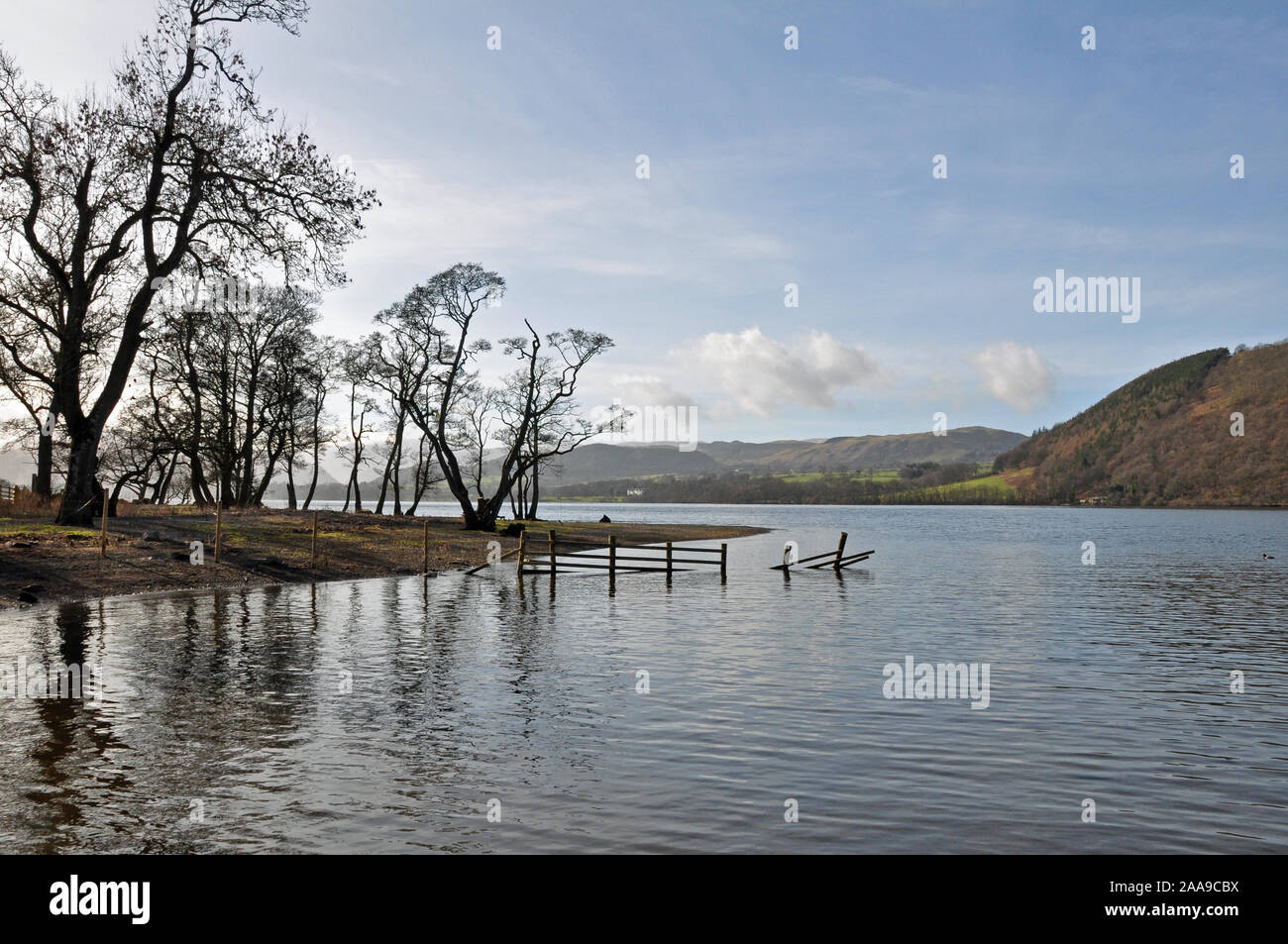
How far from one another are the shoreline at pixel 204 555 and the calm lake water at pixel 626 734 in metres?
1.96

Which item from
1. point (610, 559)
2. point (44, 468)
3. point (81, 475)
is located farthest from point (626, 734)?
point (44, 468)

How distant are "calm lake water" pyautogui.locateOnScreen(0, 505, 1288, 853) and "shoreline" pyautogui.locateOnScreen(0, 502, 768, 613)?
77.1 inches

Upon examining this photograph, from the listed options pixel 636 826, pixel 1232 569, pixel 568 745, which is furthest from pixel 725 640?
pixel 1232 569

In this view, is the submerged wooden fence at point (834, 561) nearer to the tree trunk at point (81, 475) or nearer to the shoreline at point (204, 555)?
the shoreline at point (204, 555)

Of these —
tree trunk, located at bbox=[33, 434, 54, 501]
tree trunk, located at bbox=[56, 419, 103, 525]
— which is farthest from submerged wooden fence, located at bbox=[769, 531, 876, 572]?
tree trunk, located at bbox=[33, 434, 54, 501]

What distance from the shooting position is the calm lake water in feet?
29.5

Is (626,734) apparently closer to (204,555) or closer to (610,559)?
(610,559)

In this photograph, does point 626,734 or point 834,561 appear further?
point 834,561

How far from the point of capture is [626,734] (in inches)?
516

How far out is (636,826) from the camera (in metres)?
9.02

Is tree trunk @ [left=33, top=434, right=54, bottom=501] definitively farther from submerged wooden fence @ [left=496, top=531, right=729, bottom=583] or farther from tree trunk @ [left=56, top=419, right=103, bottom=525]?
submerged wooden fence @ [left=496, top=531, right=729, bottom=583]

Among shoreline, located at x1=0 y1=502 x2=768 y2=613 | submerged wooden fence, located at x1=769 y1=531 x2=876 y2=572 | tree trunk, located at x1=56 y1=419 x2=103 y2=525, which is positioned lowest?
submerged wooden fence, located at x1=769 y1=531 x2=876 y2=572

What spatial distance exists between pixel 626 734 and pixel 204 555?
85.5 feet
